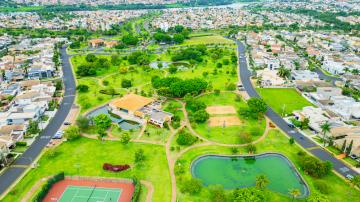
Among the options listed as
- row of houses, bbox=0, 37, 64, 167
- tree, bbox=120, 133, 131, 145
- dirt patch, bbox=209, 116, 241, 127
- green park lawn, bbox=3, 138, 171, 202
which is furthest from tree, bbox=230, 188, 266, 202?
row of houses, bbox=0, 37, 64, 167

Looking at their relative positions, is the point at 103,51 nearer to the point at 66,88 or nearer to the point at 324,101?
the point at 66,88

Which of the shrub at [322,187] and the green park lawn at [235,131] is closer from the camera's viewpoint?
the shrub at [322,187]

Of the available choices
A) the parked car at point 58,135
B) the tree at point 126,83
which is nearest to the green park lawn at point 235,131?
the parked car at point 58,135

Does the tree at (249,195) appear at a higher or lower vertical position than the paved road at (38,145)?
higher

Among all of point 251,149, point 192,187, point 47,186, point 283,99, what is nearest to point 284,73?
point 283,99

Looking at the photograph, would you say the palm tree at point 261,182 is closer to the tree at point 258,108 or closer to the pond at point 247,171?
the pond at point 247,171

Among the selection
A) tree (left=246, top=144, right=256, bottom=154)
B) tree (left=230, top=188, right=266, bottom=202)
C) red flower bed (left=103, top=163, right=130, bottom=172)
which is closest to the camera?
tree (left=230, top=188, right=266, bottom=202)

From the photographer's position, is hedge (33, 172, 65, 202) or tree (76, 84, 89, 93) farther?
tree (76, 84, 89, 93)

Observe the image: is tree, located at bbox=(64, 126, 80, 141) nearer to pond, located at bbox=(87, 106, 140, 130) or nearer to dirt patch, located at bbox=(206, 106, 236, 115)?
pond, located at bbox=(87, 106, 140, 130)
